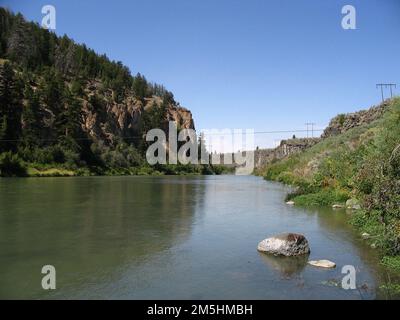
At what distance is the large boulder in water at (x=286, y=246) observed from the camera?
1348 centimetres

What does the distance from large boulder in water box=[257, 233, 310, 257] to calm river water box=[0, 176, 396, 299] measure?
430 mm

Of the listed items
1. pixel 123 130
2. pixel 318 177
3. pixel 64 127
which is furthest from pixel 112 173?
pixel 318 177

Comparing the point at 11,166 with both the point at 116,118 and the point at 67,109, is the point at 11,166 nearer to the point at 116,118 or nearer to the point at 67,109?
the point at 67,109

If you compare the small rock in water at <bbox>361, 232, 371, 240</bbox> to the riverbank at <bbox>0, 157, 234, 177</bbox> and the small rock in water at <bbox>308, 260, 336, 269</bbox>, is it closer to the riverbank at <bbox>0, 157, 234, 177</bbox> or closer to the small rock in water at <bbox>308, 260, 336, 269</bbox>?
the small rock in water at <bbox>308, 260, 336, 269</bbox>

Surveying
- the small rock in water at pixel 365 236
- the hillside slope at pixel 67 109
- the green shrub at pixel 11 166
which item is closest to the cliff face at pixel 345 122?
the small rock in water at pixel 365 236

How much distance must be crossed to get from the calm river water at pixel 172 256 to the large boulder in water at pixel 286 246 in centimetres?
43

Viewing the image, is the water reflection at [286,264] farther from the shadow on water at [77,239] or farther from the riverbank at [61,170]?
the riverbank at [61,170]

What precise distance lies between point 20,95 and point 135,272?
91594 millimetres

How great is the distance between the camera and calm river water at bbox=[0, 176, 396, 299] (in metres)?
9.95

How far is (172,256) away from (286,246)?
3923 mm

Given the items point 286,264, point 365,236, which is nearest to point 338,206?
point 365,236

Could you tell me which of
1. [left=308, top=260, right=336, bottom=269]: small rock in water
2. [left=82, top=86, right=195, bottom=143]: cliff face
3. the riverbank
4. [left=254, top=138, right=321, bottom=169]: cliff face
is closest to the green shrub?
the riverbank

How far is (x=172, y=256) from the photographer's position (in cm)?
1347

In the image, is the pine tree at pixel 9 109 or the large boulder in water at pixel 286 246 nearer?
the large boulder in water at pixel 286 246
